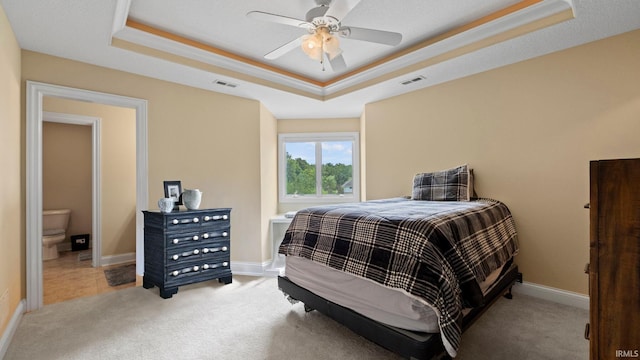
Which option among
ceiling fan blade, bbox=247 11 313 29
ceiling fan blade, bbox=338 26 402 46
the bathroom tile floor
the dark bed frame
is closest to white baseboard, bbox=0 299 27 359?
the bathroom tile floor

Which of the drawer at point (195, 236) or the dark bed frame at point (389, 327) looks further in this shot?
the drawer at point (195, 236)

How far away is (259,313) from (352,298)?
97cm

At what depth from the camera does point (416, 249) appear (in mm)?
1580

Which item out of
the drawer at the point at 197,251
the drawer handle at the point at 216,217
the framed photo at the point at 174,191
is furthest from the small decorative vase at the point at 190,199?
the drawer at the point at 197,251

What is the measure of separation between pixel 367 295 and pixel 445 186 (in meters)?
1.71

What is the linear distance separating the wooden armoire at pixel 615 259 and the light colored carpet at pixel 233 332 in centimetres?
95

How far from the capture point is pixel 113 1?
6.22 feet

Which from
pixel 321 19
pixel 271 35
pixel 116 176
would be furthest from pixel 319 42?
pixel 116 176

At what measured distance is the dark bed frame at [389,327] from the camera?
4.90 ft

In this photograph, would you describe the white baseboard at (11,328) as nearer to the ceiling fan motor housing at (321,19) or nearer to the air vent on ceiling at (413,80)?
the ceiling fan motor housing at (321,19)

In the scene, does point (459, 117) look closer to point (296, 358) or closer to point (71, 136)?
point (296, 358)

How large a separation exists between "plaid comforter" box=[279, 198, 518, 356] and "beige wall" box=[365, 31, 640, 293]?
2.34 ft

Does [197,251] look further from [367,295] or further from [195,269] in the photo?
[367,295]

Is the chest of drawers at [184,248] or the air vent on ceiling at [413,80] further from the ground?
the air vent on ceiling at [413,80]
